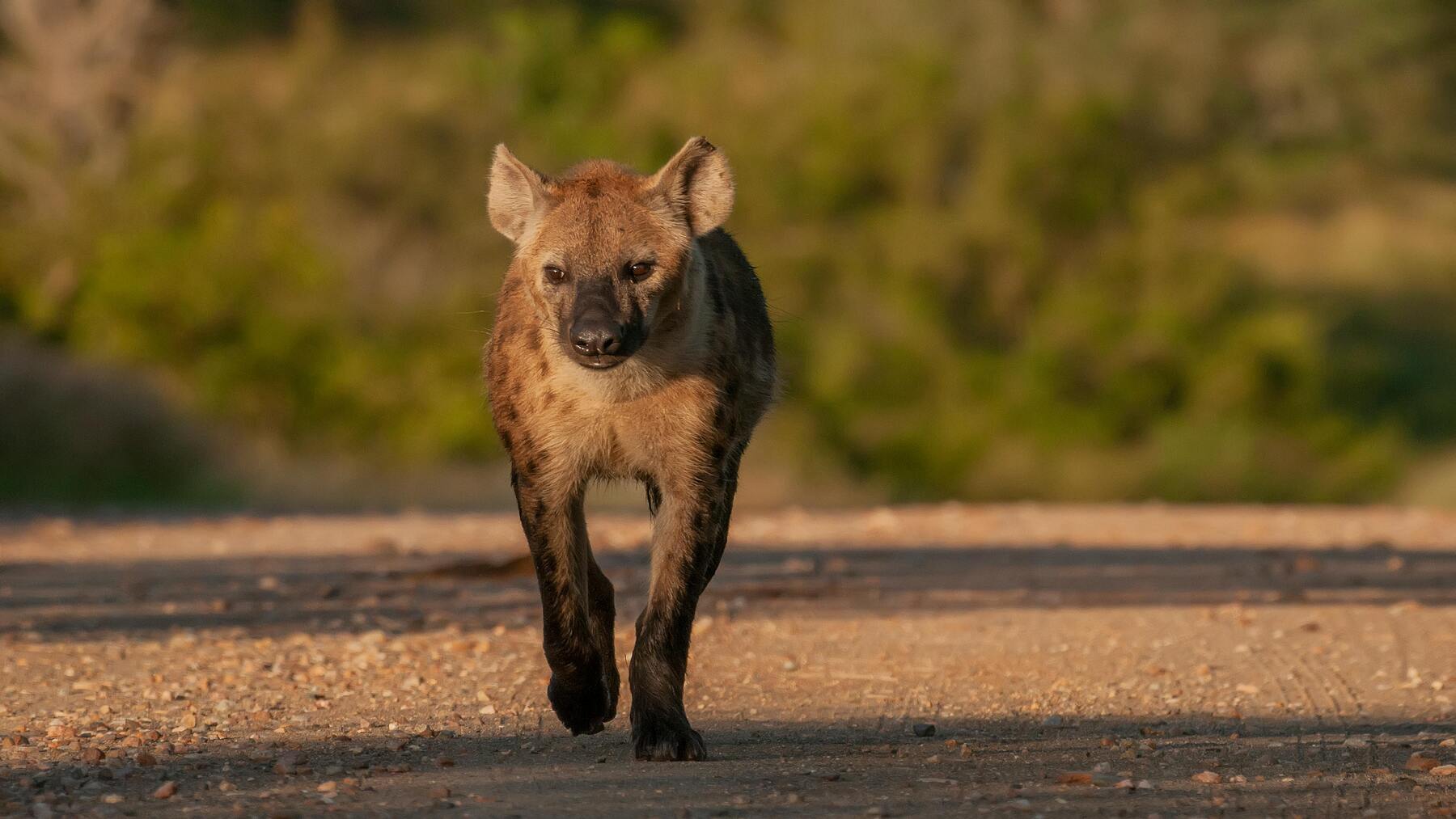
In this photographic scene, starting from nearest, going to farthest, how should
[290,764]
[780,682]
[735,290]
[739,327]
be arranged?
[290,764]
[739,327]
[735,290]
[780,682]

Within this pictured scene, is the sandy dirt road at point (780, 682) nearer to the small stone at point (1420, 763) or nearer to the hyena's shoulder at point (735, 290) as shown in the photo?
the small stone at point (1420, 763)

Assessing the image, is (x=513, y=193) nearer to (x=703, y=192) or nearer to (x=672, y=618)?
(x=703, y=192)

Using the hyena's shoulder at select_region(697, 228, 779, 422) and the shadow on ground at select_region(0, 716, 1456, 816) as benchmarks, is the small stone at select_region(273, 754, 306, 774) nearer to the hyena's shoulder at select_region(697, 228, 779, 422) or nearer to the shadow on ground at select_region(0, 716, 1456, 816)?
the shadow on ground at select_region(0, 716, 1456, 816)

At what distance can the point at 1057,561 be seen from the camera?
10.6 m

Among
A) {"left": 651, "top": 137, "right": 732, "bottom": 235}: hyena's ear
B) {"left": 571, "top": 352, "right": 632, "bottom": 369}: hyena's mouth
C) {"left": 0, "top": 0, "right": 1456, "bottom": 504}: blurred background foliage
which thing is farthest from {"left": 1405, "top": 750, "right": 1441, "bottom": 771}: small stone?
{"left": 0, "top": 0, "right": 1456, "bottom": 504}: blurred background foliage

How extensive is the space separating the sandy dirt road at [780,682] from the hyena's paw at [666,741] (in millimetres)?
57

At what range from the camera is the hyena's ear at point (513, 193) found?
Result: 591 cm

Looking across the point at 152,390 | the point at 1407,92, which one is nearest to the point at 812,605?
the point at 152,390

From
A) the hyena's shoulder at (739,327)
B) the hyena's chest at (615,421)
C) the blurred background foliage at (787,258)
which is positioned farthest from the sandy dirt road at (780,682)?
the blurred background foliage at (787,258)

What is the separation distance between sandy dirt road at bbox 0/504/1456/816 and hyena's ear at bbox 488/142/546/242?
4.71 ft

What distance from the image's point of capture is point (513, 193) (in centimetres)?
600

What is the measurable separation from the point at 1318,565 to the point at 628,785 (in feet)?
20.6

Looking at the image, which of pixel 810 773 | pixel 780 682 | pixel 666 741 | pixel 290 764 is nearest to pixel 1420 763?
pixel 810 773

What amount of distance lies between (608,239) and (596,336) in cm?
46
